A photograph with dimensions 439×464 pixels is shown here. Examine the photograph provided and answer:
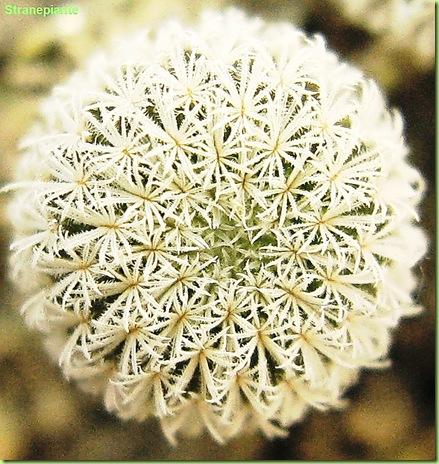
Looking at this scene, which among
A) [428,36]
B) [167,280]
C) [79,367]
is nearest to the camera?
[167,280]

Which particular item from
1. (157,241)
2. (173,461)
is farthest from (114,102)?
(173,461)

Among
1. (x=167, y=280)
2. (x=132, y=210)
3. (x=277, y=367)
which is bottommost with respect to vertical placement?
(x=277, y=367)

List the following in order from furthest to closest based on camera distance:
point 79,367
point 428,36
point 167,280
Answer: point 428,36, point 79,367, point 167,280

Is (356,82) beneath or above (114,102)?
beneath

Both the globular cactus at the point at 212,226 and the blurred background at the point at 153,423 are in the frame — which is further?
the blurred background at the point at 153,423

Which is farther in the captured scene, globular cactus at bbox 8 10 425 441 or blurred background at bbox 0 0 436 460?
blurred background at bbox 0 0 436 460

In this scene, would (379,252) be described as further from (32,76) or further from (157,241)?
(32,76)
